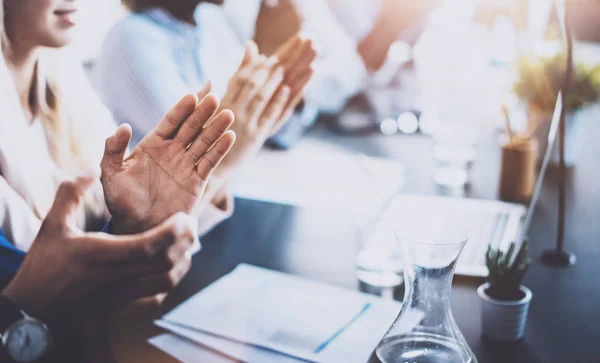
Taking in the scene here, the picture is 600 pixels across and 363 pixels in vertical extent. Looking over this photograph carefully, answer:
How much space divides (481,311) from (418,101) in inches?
52.7

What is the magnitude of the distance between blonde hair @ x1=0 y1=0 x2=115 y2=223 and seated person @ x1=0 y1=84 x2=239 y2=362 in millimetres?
256

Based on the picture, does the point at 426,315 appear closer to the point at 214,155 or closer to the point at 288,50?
the point at 214,155

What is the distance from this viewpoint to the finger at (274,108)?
3.85ft

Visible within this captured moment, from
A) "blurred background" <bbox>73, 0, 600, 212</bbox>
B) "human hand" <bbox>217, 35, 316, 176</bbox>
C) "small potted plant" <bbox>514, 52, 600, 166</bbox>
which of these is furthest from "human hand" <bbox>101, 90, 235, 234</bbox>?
"small potted plant" <bbox>514, 52, 600, 166</bbox>

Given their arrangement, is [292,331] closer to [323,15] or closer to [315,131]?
[315,131]

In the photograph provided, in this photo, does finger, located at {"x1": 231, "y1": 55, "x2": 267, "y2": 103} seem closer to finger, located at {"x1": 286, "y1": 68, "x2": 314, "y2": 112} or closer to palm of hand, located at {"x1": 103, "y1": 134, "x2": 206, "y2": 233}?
finger, located at {"x1": 286, "y1": 68, "x2": 314, "y2": 112}

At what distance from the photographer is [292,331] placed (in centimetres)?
82

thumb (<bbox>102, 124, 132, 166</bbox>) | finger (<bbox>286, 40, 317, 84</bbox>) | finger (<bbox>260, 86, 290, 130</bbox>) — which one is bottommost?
finger (<bbox>260, 86, 290, 130</bbox>)

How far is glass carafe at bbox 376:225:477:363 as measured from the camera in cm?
66

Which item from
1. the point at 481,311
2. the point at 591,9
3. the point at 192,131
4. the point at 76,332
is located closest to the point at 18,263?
the point at 76,332

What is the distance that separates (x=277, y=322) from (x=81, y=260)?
1.01ft

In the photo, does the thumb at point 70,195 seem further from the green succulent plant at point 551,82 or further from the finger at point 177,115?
the green succulent plant at point 551,82

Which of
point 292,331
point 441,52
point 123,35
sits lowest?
point 292,331

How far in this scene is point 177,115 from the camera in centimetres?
78
